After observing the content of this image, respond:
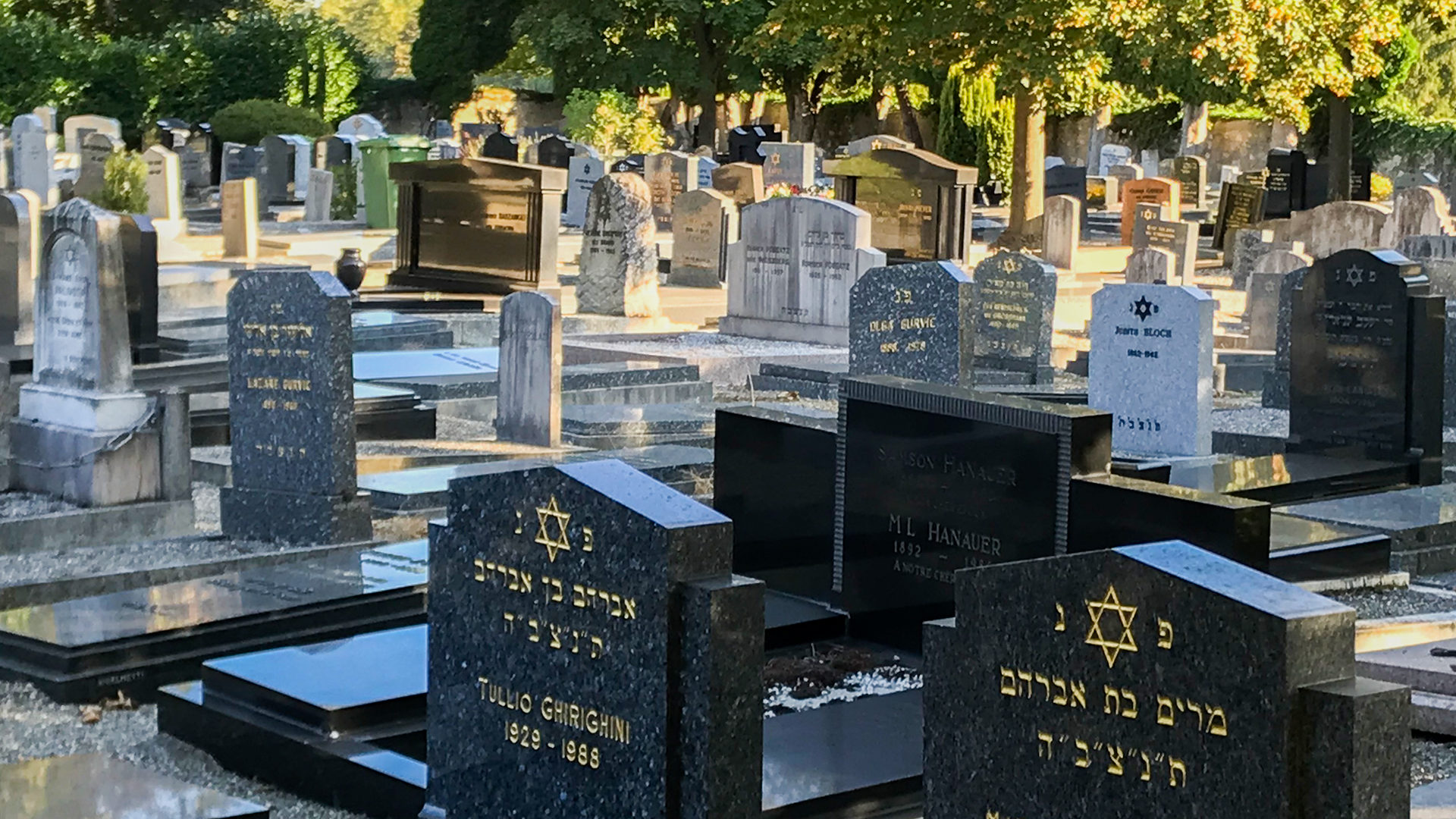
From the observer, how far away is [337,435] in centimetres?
862

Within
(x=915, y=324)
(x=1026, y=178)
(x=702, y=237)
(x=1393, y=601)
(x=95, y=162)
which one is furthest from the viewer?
(x=95, y=162)

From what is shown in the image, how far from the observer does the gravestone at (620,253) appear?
18.1 meters

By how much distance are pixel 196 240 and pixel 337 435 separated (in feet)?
49.8

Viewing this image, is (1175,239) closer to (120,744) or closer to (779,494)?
(779,494)

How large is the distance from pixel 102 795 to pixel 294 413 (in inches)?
157

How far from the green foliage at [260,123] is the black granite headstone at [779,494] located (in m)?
29.1

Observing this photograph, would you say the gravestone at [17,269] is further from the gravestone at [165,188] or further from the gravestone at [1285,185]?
the gravestone at [1285,185]

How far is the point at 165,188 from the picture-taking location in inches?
944

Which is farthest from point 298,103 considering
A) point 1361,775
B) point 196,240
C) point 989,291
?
point 1361,775

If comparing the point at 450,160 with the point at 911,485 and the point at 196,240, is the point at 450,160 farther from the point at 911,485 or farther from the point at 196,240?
the point at 911,485

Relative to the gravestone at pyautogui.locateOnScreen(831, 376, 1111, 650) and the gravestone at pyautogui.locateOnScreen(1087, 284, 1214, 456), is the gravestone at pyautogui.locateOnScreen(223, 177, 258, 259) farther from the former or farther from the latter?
the gravestone at pyautogui.locateOnScreen(831, 376, 1111, 650)

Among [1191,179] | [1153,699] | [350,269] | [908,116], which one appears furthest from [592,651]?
[908,116]

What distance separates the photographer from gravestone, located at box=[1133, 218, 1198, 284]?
72.3ft

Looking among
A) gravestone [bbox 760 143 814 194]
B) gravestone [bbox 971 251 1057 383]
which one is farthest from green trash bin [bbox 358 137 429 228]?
gravestone [bbox 971 251 1057 383]
